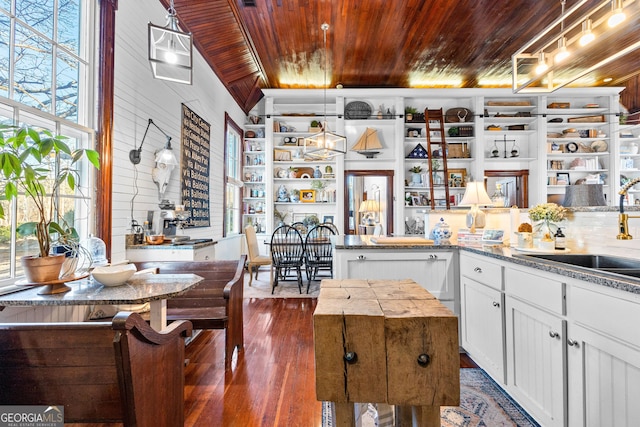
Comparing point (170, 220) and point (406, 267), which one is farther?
point (170, 220)

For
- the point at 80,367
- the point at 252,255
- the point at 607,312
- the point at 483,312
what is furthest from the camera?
the point at 252,255

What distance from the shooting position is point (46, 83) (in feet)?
6.57

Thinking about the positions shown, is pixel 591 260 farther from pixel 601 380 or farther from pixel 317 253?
pixel 317 253

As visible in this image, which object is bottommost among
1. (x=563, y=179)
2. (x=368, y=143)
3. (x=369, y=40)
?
(x=563, y=179)

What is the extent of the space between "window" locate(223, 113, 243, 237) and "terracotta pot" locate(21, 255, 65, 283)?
372cm

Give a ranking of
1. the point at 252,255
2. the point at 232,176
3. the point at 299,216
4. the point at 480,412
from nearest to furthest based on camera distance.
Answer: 1. the point at 480,412
2. the point at 252,255
3. the point at 232,176
4. the point at 299,216

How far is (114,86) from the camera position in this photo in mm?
2537

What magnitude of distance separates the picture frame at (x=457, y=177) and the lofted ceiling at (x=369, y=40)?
1709 millimetres

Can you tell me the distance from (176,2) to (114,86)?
148 cm

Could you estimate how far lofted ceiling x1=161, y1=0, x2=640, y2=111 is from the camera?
3.78 metres

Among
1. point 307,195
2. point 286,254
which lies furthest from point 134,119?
point 307,195

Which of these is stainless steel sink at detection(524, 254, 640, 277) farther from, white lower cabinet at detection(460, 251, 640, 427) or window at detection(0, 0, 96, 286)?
window at detection(0, 0, 96, 286)

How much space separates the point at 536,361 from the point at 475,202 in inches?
58.6

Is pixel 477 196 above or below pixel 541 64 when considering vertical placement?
below
